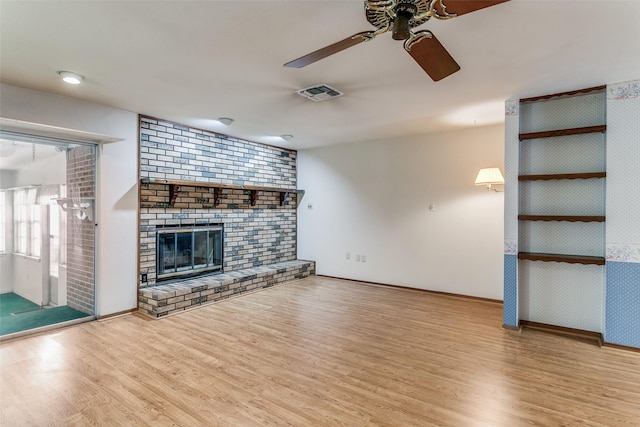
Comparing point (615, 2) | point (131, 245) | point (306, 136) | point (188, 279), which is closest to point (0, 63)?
point (131, 245)

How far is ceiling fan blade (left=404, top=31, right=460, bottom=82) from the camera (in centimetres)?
180

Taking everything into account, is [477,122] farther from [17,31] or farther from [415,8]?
[17,31]

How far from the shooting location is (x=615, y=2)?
187cm

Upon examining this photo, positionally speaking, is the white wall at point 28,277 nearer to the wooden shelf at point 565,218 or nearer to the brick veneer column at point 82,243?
the brick veneer column at point 82,243

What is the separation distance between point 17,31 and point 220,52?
51.3 inches

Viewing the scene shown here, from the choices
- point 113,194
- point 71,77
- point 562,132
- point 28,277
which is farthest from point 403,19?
point 28,277

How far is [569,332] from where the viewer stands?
11.1 ft

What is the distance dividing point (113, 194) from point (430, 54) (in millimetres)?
3705

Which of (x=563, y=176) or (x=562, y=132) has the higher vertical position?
(x=562, y=132)

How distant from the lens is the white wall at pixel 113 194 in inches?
138

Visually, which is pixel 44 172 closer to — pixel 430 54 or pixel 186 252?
pixel 186 252

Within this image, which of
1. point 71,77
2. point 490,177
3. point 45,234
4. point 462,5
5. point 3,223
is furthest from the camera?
point 490,177

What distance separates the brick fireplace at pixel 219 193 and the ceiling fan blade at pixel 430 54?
132 inches

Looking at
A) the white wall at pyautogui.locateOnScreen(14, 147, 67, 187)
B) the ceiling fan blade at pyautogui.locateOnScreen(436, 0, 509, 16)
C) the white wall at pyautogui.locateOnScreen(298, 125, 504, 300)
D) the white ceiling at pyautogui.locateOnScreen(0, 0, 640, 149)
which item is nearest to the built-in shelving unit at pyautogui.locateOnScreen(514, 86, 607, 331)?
the white ceiling at pyautogui.locateOnScreen(0, 0, 640, 149)
